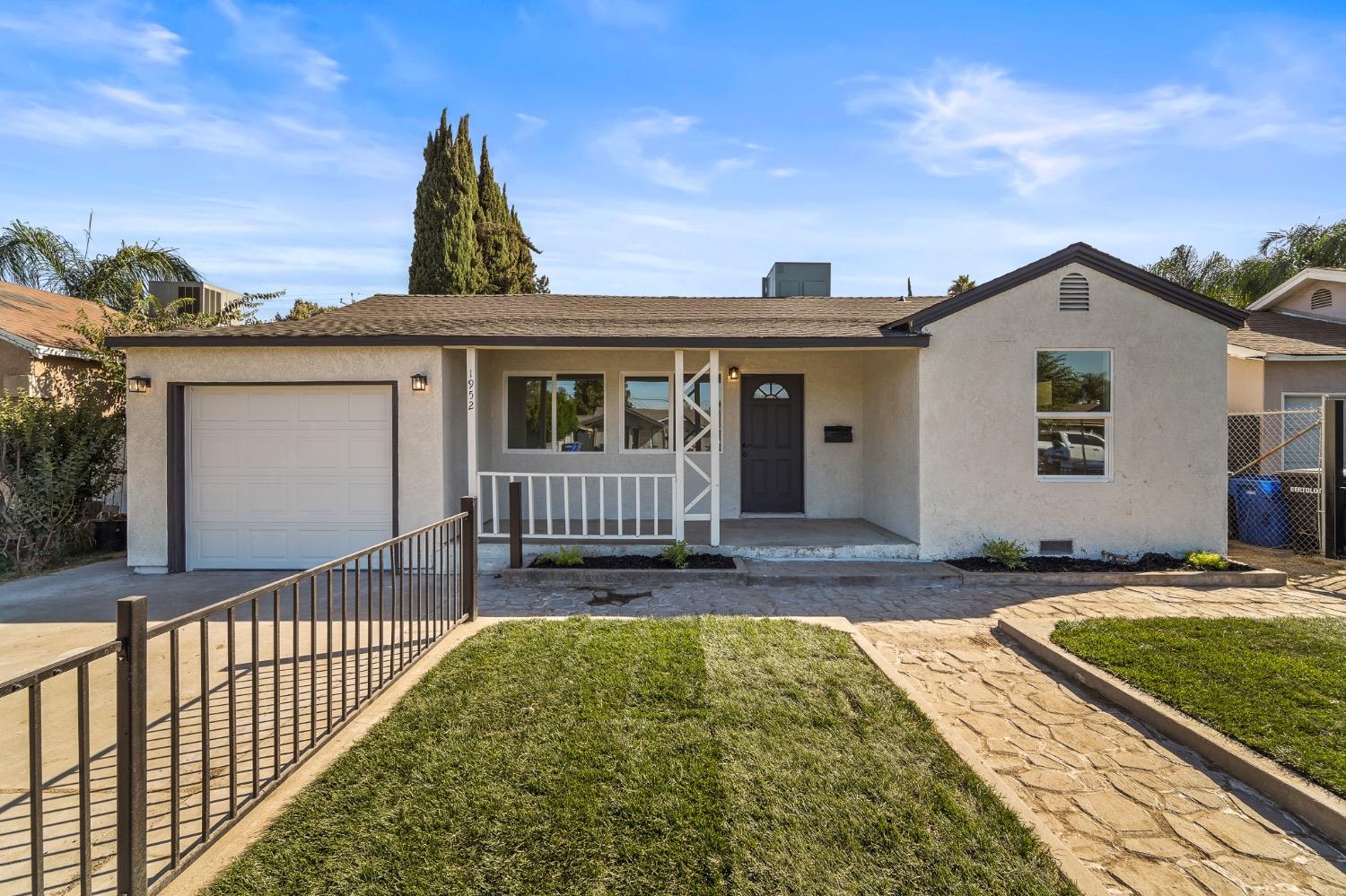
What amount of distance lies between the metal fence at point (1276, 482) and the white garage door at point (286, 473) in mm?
11551

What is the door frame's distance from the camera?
761 centimetres

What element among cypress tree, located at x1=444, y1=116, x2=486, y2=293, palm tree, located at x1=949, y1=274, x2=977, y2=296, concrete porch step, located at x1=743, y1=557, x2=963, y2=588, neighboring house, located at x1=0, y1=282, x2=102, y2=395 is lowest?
concrete porch step, located at x1=743, y1=557, x2=963, y2=588

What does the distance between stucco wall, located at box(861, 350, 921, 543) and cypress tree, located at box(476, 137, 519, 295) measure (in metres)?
15.9

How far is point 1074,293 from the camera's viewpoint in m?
7.62

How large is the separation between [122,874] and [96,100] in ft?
41.7

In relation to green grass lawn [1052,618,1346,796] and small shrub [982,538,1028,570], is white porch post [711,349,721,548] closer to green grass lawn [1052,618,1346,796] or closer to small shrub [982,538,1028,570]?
small shrub [982,538,1028,570]

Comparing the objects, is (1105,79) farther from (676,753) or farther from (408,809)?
(408,809)

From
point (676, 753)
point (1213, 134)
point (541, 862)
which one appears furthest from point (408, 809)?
point (1213, 134)

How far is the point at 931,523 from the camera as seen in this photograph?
7.71m

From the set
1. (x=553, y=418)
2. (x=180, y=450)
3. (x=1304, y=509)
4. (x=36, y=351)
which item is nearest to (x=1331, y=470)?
(x=1304, y=509)

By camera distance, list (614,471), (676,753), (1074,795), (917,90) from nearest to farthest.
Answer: (1074,795) → (676,753) → (917,90) → (614,471)

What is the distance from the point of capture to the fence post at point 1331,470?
305 inches

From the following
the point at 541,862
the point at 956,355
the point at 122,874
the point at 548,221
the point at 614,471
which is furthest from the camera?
the point at 548,221

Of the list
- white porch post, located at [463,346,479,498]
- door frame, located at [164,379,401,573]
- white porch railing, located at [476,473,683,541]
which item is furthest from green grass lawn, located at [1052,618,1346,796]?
door frame, located at [164,379,401,573]
